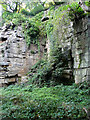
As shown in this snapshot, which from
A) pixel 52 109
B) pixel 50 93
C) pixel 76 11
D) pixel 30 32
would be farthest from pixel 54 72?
pixel 30 32

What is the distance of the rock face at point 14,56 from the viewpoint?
7980 mm

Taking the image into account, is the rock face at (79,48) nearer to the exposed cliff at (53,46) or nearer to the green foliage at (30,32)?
the exposed cliff at (53,46)

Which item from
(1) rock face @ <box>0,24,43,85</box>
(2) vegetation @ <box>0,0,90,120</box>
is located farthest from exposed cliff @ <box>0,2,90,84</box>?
(2) vegetation @ <box>0,0,90,120</box>

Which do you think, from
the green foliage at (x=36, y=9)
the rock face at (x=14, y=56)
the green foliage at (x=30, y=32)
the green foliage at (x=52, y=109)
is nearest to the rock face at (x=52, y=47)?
the rock face at (x=14, y=56)

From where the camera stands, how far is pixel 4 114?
136 inches

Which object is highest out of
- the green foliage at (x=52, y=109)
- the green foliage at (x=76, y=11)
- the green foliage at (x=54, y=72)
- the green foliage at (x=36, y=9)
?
the green foliage at (x=36, y=9)

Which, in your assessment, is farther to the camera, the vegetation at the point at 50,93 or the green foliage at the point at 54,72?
the green foliage at the point at 54,72

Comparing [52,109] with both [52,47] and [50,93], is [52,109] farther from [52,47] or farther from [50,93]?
[52,47]

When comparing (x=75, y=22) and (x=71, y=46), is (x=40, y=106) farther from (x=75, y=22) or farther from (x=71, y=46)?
(x=75, y=22)

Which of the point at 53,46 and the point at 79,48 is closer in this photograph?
the point at 79,48

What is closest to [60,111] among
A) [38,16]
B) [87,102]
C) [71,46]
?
[87,102]

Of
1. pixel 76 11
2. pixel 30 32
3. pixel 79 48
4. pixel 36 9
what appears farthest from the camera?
pixel 36 9

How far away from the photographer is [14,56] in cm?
840

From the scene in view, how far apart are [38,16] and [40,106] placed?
353 inches
